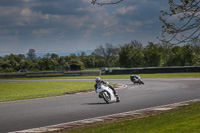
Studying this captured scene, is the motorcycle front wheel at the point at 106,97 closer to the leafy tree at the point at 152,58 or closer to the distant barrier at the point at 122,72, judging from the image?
the distant barrier at the point at 122,72

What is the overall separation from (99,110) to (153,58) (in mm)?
66990

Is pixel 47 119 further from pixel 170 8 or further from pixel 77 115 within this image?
pixel 170 8

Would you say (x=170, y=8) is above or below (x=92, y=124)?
above

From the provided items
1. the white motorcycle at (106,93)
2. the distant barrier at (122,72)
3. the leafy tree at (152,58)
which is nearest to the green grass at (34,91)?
the white motorcycle at (106,93)

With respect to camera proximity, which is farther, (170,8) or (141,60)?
(141,60)

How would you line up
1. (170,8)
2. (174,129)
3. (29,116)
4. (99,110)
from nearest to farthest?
(174,129), (170,8), (29,116), (99,110)

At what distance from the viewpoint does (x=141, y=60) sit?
8231 centimetres

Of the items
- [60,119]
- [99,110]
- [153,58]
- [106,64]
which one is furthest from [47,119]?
[106,64]

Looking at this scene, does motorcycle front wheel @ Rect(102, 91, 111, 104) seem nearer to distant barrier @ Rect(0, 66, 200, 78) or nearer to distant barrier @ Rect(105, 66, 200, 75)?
distant barrier @ Rect(0, 66, 200, 78)

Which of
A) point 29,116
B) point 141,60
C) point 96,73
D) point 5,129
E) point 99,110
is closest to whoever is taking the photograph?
point 5,129

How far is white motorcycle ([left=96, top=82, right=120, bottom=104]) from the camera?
13.5 metres

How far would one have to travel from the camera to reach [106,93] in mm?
13781

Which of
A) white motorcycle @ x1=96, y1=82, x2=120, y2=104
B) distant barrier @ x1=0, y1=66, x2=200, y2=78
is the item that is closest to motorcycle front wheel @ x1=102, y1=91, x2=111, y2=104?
white motorcycle @ x1=96, y1=82, x2=120, y2=104

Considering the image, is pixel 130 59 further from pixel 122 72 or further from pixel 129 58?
pixel 122 72
